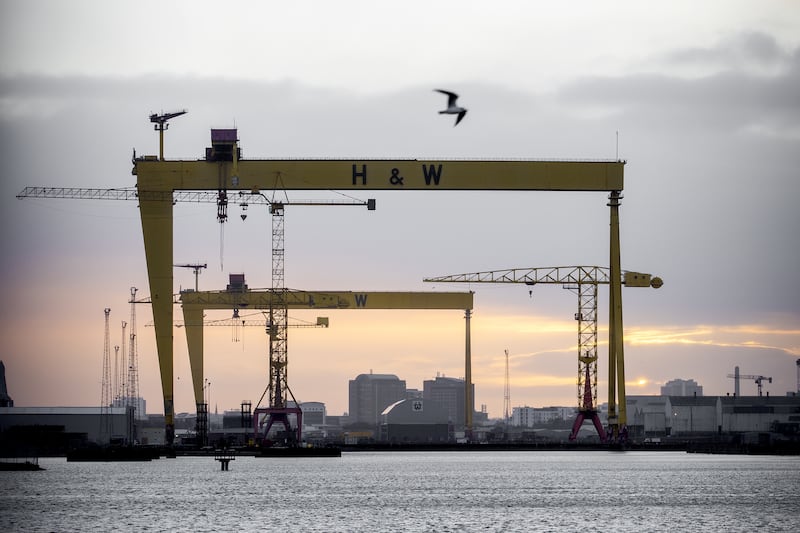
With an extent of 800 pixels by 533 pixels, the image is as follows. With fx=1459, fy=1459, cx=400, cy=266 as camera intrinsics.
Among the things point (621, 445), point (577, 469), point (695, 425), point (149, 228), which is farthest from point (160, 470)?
point (695, 425)

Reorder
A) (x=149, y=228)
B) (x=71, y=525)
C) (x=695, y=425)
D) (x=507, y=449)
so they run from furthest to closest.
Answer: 1. (x=695, y=425)
2. (x=507, y=449)
3. (x=149, y=228)
4. (x=71, y=525)

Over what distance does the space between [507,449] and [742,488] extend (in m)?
67.7

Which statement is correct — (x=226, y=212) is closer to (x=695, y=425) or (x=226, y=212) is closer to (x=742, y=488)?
(x=742, y=488)

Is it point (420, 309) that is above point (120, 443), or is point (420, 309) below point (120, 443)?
above

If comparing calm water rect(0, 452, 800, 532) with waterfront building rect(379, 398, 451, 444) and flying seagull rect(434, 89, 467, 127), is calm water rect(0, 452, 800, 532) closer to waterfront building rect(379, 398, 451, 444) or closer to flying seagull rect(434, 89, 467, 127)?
flying seagull rect(434, 89, 467, 127)

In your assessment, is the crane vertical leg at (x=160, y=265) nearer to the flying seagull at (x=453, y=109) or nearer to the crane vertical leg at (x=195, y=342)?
the crane vertical leg at (x=195, y=342)

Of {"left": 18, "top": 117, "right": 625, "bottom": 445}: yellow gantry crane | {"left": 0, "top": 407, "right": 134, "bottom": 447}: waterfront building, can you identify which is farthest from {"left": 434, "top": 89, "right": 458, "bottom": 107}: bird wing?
{"left": 0, "top": 407, "right": 134, "bottom": 447}: waterfront building

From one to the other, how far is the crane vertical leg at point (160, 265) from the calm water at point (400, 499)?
7.04 meters

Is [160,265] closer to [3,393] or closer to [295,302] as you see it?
[295,302]

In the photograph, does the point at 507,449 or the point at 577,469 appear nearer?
the point at 577,469

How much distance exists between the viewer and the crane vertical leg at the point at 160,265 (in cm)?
7931

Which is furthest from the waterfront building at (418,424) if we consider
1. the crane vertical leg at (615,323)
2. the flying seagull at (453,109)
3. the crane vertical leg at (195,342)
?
the flying seagull at (453,109)

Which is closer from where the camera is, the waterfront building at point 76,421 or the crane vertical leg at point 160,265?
the crane vertical leg at point 160,265

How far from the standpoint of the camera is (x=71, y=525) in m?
46.8
